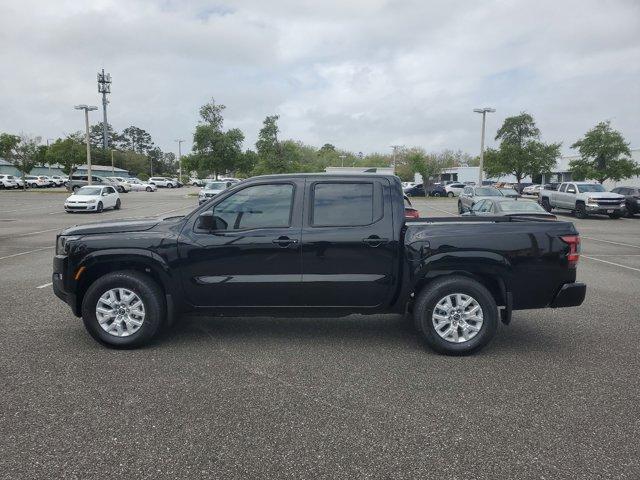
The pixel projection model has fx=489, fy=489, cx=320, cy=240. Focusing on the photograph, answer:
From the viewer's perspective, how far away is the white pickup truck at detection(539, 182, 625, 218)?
23266mm

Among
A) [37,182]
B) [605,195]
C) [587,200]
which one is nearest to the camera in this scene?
[605,195]

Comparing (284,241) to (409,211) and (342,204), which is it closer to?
(342,204)

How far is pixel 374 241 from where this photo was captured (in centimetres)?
493

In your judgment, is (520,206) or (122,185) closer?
(520,206)

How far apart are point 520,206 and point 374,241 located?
11.2 m

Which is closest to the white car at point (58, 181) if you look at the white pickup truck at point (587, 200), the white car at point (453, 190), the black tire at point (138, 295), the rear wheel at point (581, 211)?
the white car at point (453, 190)

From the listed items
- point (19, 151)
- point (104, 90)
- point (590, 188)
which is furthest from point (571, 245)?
point (104, 90)

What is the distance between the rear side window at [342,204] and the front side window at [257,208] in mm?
294

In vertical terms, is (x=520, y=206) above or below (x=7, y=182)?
below

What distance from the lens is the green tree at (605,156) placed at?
119 feet

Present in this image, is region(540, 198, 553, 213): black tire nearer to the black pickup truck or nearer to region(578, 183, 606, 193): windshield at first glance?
region(578, 183, 606, 193): windshield

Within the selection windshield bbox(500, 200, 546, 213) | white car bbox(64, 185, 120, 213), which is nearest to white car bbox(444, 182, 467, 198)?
white car bbox(64, 185, 120, 213)

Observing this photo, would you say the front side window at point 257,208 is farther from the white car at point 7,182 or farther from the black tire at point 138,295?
the white car at point 7,182

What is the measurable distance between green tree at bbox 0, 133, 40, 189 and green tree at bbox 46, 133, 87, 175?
7.77 metres
